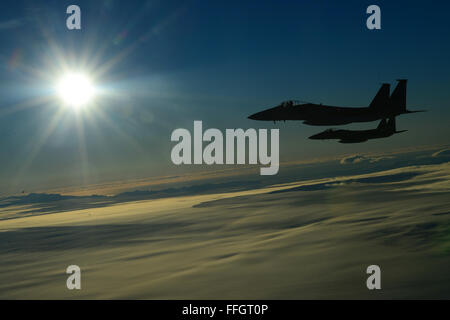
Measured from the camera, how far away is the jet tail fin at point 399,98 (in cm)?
2402

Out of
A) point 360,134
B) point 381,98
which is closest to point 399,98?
point 381,98

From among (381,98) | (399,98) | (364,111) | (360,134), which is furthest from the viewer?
(360,134)

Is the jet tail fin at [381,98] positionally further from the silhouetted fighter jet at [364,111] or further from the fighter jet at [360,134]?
the fighter jet at [360,134]

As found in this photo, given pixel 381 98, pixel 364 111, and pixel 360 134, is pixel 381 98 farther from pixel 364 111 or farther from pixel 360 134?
pixel 360 134

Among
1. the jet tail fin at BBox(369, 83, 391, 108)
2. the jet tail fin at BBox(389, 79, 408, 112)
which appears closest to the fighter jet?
the jet tail fin at BBox(389, 79, 408, 112)

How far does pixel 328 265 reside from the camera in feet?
595

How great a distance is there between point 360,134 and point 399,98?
4.26 meters

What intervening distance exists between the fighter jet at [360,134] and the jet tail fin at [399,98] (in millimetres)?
1083

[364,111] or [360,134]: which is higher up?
[364,111]

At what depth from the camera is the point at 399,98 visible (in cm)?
2469

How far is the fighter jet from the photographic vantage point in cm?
2575
